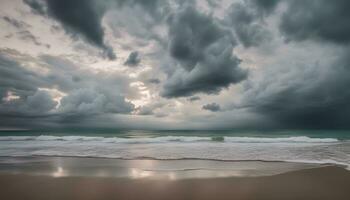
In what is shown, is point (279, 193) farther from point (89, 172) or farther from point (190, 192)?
point (89, 172)

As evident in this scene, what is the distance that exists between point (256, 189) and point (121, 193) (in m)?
3.12

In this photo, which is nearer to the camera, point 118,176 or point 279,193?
point 279,193

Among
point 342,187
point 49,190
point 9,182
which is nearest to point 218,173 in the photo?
point 342,187

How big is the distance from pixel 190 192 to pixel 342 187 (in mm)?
3733

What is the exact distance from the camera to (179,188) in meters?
4.61

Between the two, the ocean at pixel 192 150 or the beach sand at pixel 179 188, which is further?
the ocean at pixel 192 150

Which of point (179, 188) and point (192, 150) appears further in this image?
point (192, 150)

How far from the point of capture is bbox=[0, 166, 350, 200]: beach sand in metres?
4.14

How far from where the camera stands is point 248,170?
6398 millimetres

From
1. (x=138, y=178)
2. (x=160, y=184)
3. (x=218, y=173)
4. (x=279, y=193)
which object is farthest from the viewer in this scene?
(x=218, y=173)

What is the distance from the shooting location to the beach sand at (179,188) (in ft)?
13.6

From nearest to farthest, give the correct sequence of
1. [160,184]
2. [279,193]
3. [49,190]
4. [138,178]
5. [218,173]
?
1. [279,193]
2. [49,190]
3. [160,184]
4. [138,178]
5. [218,173]

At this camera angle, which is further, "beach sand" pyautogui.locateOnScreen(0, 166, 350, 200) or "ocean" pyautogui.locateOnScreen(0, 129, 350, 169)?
"ocean" pyautogui.locateOnScreen(0, 129, 350, 169)

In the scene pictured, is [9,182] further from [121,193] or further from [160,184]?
[160,184]
